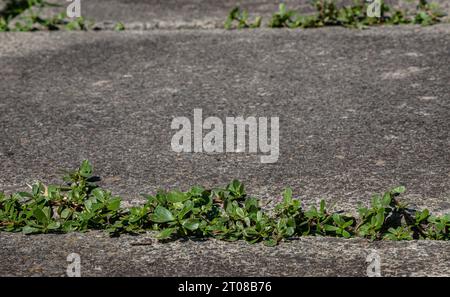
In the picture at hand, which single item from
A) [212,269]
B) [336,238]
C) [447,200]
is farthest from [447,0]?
[212,269]

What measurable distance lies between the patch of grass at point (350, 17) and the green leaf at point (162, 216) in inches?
86.1

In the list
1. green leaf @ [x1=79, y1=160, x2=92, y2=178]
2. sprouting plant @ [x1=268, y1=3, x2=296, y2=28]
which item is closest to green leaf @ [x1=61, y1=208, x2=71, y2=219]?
green leaf @ [x1=79, y1=160, x2=92, y2=178]

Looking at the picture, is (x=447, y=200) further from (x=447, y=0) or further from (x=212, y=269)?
(x=447, y=0)

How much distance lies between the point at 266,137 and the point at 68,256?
42.1 inches

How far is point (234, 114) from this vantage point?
351cm

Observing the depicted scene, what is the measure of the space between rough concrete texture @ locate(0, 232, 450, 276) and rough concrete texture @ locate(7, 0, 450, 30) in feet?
7.69

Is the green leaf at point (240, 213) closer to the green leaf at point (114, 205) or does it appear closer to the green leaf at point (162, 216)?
the green leaf at point (162, 216)

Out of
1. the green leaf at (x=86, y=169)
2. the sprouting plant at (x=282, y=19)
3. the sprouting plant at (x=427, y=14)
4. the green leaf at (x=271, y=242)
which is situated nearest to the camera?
the green leaf at (x=271, y=242)

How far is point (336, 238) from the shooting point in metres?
2.58

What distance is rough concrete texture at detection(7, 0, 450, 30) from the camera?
15.5 feet

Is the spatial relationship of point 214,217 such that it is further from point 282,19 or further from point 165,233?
point 282,19

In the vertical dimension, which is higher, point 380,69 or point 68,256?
point 380,69

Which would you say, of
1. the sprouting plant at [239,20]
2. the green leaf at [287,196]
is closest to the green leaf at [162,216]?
the green leaf at [287,196]

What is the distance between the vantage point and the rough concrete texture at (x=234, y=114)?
2.48 meters
